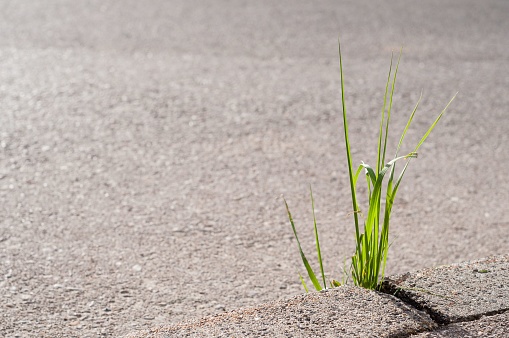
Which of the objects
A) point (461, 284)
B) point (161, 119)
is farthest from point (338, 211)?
point (161, 119)

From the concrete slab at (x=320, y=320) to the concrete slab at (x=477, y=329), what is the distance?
0.04 metres

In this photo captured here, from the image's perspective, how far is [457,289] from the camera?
221 cm

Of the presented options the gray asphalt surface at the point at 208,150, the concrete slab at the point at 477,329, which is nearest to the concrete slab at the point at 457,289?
the concrete slab at the point at 477,329

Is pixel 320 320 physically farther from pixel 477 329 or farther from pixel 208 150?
pixel 208 150

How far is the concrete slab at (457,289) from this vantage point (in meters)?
2.10

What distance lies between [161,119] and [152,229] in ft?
4.37

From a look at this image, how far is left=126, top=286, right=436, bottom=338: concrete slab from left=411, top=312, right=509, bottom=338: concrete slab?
0.12ft

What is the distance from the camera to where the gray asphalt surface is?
277 cm

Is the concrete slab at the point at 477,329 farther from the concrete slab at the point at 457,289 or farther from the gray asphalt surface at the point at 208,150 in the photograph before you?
the gray asphalt surface at the point at 208,150

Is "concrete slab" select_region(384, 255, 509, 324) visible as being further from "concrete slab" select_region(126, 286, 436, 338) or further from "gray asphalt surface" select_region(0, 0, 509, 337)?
"gray asphalt surface" select_region(0, 0, 509, 337)

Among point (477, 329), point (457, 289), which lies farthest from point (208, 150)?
point (477, 329)

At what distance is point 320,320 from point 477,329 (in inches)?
17.7

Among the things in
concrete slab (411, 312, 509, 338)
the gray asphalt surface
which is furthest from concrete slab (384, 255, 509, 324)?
the gray asphalt surface

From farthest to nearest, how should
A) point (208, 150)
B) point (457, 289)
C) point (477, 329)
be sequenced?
point (208, 150) → point (457, 289) → point (477, 329)
